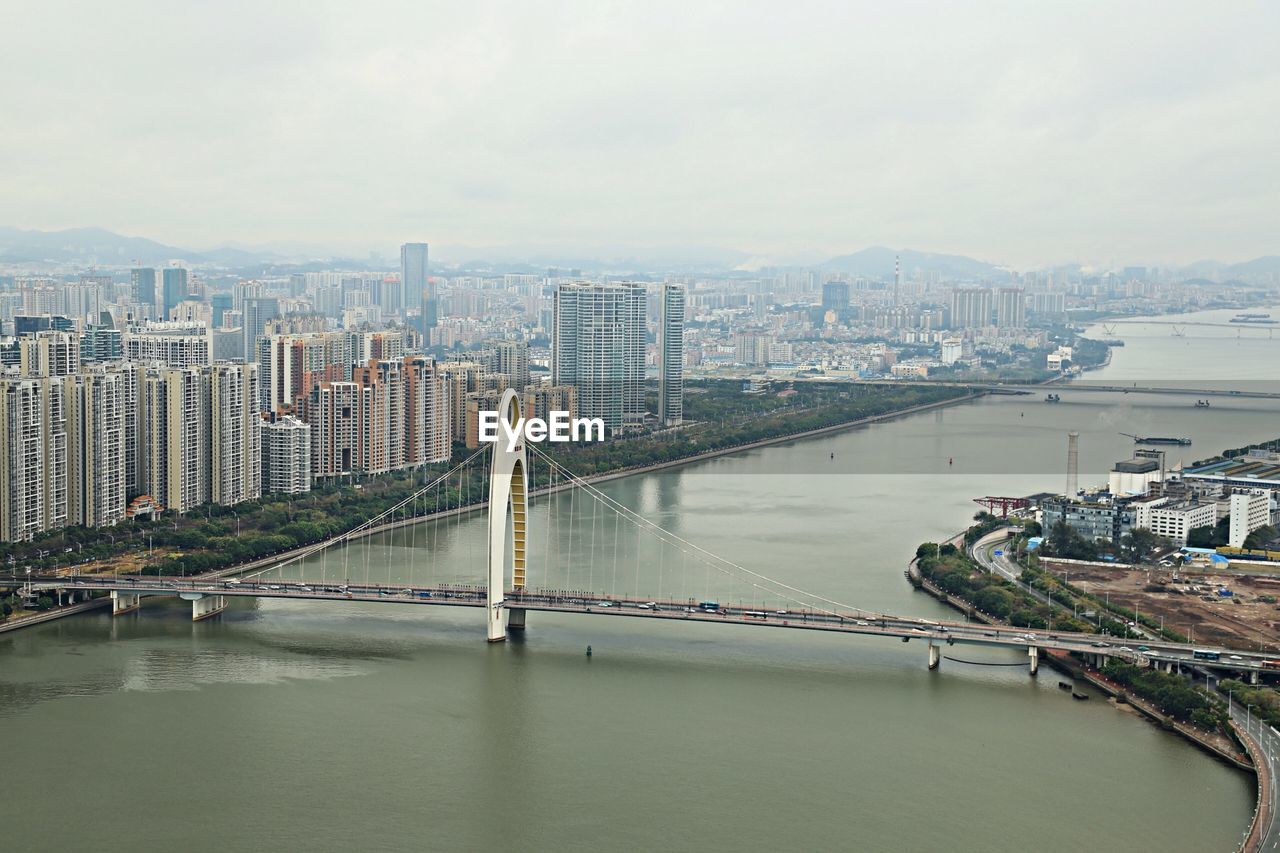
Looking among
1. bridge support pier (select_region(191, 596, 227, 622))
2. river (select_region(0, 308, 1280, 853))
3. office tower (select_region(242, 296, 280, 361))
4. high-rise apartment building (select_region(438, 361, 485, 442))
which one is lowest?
river (select_region(0, 308, 1280, 853))

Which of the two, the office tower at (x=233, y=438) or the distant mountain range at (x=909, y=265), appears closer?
the office tower at (x=233, y=438)

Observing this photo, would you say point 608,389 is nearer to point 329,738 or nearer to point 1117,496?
point 1117,496

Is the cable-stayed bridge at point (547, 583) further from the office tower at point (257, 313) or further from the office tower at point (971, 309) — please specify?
the office tower at point (971, 309)

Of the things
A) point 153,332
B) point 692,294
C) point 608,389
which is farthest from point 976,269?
point 153,332

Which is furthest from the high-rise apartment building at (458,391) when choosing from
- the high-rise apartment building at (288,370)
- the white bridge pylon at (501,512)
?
the white bridge pylon at (501,512)

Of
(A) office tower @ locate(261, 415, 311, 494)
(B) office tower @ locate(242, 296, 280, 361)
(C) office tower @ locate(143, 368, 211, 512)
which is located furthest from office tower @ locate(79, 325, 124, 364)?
(B) office tower @ locate(242, 296, 280, 361)

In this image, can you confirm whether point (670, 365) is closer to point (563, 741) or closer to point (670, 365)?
point (670, 365)
